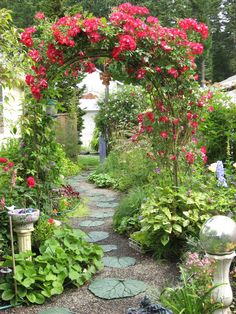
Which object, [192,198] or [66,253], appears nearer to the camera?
[66,253]

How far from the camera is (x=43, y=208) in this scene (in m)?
4.62

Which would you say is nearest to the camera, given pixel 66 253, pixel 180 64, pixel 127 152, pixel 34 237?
pixel 66 253

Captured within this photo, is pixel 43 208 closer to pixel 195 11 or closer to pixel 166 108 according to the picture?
pixel 166 108

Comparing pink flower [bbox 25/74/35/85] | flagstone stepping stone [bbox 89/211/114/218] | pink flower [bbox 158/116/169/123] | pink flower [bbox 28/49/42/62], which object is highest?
pink flower [bbox 28/49/42/62]

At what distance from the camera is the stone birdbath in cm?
365

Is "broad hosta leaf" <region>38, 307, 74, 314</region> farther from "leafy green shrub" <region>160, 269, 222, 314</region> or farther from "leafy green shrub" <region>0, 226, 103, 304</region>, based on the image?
"leafy green shrub" <region>160, 269, 222, 314</region>

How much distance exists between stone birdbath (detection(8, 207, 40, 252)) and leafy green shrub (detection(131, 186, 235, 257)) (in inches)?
51.8

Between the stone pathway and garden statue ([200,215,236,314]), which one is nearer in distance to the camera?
garden statue ([200,215,236,314])

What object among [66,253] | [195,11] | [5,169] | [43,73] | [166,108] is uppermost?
[195,11]

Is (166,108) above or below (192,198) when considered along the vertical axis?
above

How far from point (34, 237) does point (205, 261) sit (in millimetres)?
1971

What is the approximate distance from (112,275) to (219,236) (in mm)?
1767

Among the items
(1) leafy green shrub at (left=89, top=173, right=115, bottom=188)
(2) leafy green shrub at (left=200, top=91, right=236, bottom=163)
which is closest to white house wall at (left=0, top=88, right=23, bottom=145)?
(1) leafy green shrub at (left=89, top=173, right=115, bottom=188)

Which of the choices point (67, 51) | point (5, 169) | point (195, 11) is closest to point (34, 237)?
point (5, 169)
